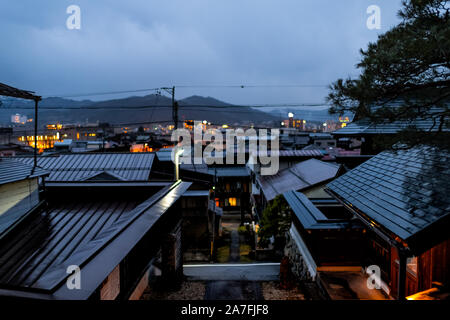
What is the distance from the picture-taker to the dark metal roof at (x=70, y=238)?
2.94 m

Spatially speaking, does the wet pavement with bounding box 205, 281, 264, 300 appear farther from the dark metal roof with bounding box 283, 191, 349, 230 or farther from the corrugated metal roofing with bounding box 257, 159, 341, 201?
the corrugated metal roofing with bounding box 257, 159, 341, 201

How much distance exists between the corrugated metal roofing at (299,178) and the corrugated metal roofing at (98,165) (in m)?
9.09

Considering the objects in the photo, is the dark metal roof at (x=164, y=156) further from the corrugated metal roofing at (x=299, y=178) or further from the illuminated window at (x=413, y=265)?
the illuminated window at (x=413, y=265)

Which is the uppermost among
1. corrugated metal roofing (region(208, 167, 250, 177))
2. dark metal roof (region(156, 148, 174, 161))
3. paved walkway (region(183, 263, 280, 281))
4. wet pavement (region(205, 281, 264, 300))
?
dark metal roof (region(156, 148, 174, 161))

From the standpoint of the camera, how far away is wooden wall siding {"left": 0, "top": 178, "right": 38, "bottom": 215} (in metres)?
6.93

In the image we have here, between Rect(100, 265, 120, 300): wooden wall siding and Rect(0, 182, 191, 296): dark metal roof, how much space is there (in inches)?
31.7

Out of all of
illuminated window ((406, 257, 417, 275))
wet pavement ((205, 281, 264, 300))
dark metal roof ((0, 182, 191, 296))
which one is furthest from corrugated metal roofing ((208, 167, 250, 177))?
illuminated window ((406, 257, 417, 275))

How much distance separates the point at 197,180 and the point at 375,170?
1558 cm

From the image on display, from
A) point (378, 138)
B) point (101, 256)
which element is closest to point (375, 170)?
point (378, 138)

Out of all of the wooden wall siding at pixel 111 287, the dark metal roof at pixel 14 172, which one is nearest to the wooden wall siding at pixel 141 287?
the wooden wall siding at pixel 111 287

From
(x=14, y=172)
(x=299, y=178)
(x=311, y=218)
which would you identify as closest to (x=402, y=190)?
(x=311, y=218)

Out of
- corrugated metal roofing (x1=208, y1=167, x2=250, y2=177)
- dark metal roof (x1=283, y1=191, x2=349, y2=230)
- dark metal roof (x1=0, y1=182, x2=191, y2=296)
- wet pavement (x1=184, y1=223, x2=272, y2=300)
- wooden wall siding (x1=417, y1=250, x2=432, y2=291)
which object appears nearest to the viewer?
dark metal roof (x1=0, y1=182, x2=191, y2=296)
